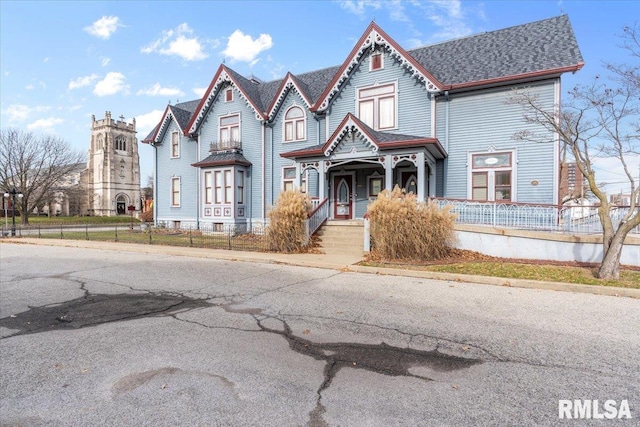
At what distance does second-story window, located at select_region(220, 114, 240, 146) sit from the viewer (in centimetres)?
2328

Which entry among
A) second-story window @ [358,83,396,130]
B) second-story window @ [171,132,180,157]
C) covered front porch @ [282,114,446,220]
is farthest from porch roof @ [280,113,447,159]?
second-story window @ [171,132,180,157]

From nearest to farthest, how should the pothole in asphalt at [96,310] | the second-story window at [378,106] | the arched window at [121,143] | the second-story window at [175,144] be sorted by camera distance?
the pothole in asphalt at [96,310], the second-story window at [378,106], the second-story window at [175,144], the arched window at [121,143]

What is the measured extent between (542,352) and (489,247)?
872 centimetres

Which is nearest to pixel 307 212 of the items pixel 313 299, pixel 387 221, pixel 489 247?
pixel 387 221

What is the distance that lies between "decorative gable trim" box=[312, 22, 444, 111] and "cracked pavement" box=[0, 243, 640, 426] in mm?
11829

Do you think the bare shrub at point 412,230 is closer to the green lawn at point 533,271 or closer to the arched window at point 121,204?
the green lawn at point 533,271

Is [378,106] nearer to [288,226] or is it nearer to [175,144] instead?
[288,226]

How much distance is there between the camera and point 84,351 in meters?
4.39

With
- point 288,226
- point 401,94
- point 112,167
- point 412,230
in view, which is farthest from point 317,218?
point 112,167

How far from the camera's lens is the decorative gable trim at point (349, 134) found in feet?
50.6

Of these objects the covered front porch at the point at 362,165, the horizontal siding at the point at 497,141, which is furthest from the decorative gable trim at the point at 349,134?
the horizontal siding at the point at 497,141

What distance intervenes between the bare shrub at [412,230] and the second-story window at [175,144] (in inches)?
755

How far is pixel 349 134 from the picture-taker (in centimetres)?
1597

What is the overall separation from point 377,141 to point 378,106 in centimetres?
400
